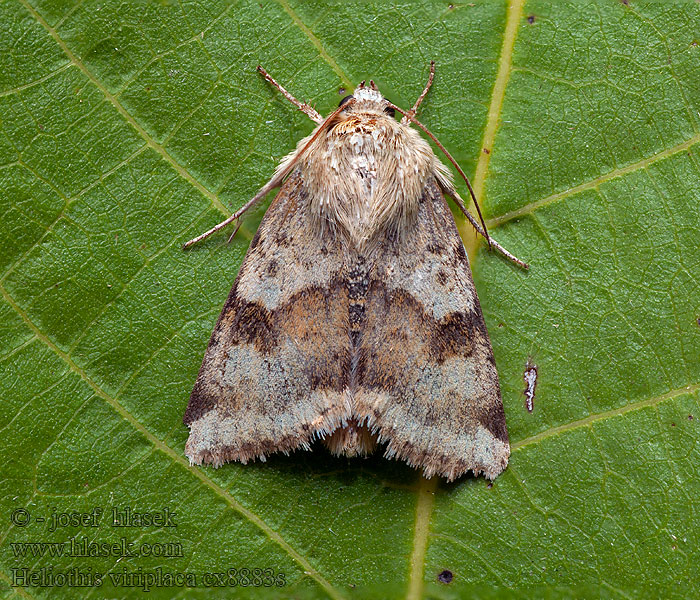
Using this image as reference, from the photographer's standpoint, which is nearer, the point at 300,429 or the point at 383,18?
the point at 300,429

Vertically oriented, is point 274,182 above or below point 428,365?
above

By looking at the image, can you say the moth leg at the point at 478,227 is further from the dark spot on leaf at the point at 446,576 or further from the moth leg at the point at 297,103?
the dark spot on leaf at the point at 446,576

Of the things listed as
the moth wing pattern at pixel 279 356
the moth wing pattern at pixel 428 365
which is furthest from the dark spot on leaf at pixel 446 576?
the moth wing pattern at pixel 279 356

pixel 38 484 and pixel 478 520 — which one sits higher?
pixel 38 484

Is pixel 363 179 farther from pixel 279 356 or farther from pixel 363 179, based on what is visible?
pixel 279 356

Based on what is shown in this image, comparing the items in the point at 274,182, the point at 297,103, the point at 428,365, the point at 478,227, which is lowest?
the point at 428,365

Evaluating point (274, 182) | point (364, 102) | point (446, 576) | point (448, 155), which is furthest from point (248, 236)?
point (446, 576)

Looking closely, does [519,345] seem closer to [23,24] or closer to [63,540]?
[63,540]

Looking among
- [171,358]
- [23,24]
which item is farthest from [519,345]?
[23,24]
